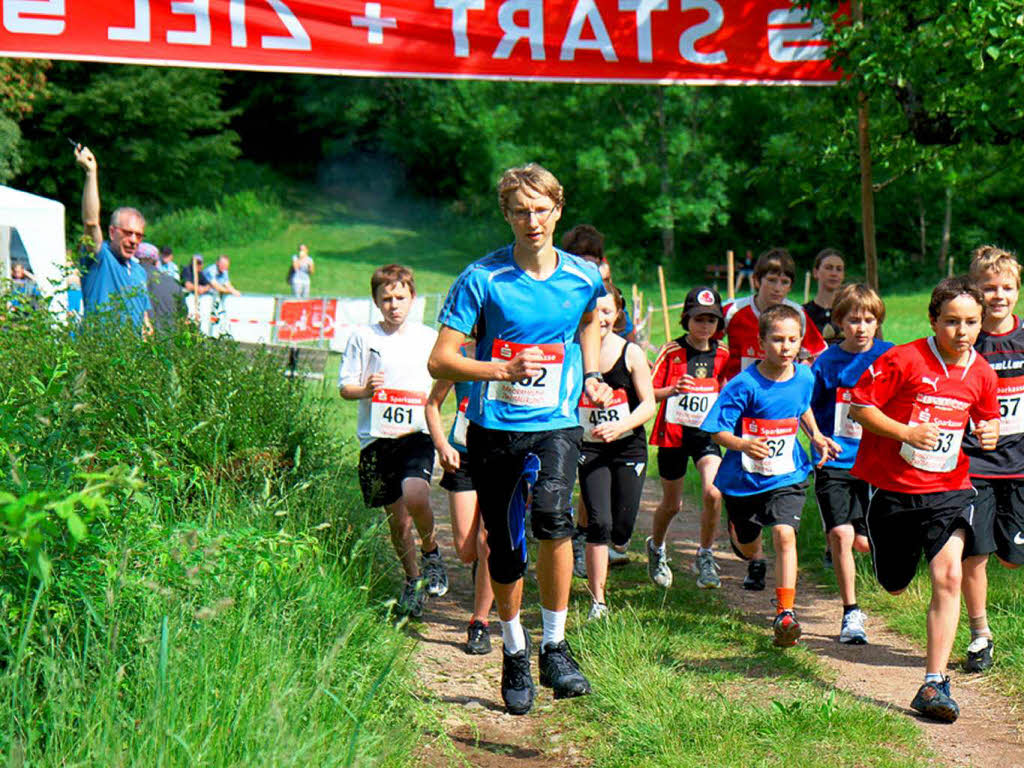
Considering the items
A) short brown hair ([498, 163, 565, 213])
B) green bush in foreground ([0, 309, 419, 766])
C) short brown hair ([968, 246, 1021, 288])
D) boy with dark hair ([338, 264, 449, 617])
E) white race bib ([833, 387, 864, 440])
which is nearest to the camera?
green bush in foreground ([0, 309, 419, 766])

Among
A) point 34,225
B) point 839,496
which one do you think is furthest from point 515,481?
point 34,225

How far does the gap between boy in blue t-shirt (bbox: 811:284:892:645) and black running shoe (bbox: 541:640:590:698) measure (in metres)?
2.04

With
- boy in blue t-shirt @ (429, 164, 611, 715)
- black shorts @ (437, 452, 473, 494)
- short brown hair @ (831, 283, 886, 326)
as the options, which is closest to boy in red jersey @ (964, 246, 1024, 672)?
short brown hair @ (831, 283, 886, 326)

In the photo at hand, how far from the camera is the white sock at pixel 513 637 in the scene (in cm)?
516

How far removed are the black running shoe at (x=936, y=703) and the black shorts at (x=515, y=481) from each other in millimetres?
1532

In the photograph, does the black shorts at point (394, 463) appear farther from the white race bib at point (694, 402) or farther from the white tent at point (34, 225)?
the white tent at point (34, 225)

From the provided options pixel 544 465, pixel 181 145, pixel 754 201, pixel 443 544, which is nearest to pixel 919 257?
pixel 754 201

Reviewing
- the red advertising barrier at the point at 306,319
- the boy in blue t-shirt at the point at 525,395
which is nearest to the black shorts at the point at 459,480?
the boy in blue t-shirt at the point at 525,395

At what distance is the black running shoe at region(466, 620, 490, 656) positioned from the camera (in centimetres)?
618

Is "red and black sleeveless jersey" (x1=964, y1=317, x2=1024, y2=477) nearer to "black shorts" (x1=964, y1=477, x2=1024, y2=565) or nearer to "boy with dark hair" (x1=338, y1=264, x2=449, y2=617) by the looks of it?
"black shorts" (x1=964, y1=477, x2=1024, y2=565)

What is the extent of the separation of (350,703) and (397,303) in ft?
8.86

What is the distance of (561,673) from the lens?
502 centimetres

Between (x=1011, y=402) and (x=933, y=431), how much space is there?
2.94ft

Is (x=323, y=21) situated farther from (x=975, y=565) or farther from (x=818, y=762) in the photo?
(x=818, y=762)
